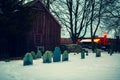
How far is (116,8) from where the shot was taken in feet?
116

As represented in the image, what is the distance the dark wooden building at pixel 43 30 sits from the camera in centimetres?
2770

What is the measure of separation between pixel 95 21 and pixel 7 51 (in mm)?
19731

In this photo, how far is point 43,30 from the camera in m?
28.5

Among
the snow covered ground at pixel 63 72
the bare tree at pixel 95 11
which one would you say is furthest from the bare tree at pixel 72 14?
the snow covered ground at pixel 63 72

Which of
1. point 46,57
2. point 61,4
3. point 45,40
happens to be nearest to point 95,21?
point 61,4

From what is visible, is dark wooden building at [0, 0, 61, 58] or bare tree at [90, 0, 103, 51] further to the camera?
bare tree at [90, 0, 103, 51]

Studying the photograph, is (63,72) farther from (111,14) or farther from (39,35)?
(111,14)

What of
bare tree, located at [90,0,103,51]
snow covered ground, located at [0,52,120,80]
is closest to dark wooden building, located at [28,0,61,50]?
bare tree, located at [90,0,103,51]

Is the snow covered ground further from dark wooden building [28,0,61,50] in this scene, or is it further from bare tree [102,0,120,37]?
bare tree [102,0,120,37]

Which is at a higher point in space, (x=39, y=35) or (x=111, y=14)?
(x=111, y=14)

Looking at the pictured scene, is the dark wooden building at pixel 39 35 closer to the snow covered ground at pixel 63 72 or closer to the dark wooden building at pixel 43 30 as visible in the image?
the dark wooden building at pixel 43 30

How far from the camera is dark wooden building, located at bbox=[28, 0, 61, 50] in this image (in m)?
27.7

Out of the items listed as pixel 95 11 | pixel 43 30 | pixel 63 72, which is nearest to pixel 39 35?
pixel 43 30

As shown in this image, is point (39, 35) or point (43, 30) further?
point (43, 30)
